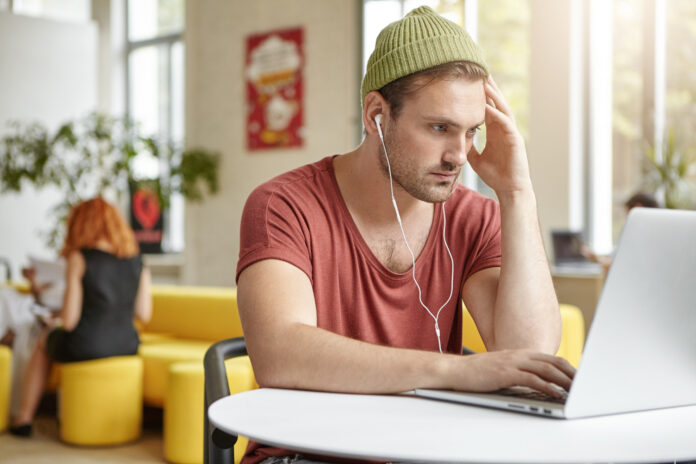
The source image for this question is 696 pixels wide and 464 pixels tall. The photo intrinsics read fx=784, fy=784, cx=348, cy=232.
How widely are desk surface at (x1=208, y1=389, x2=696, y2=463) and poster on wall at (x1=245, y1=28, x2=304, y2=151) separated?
6.87 metres

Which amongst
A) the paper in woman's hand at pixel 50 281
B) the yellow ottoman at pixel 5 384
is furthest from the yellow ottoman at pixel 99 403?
the paper in woman's hand at pixel 50 281

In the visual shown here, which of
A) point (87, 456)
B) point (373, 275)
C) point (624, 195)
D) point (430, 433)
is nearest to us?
point (430, 433)

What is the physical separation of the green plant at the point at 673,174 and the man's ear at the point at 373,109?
424 cm

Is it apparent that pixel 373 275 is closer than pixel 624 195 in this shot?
Yes

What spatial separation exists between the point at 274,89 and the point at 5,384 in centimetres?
468

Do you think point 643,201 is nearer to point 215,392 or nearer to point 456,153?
point 456,153

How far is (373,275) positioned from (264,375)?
353mm

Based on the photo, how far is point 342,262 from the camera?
143cm

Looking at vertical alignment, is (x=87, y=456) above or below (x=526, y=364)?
below

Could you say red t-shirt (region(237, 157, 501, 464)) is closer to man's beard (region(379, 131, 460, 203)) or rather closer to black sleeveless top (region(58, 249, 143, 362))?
man's beard (region(379, 131, 460, 203))

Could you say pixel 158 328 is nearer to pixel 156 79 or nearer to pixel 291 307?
pixel 291 307

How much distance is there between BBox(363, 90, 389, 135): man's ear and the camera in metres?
1.46

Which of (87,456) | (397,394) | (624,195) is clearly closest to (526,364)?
(397,394)

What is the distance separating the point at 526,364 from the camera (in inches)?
40.4
